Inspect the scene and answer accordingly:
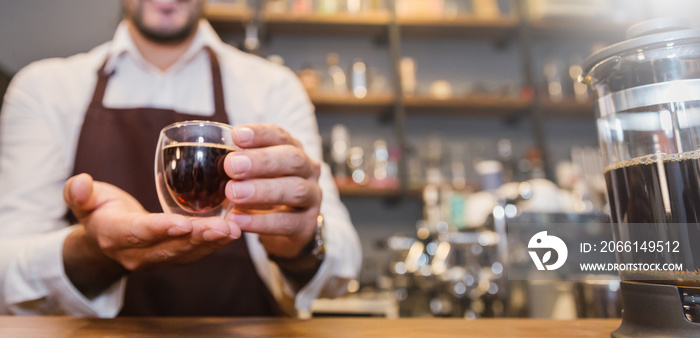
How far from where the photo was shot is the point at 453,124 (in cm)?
340

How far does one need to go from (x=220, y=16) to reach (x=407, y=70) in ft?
3.87

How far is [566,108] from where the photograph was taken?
10.6 ft

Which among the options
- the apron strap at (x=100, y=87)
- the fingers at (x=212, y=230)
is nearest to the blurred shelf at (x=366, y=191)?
the apron strap at (x=100, y=87)

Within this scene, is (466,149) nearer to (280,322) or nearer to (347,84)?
(347,84)

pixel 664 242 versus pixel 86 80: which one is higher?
pixel 86 80

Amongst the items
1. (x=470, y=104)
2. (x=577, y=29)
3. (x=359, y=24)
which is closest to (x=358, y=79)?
(x=359, y=24)

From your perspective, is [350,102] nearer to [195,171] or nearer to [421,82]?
[421,82]

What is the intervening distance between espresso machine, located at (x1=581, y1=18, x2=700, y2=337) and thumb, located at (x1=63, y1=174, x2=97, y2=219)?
2.19 feet

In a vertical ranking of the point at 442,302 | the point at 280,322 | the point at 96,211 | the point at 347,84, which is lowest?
the point at 442,302

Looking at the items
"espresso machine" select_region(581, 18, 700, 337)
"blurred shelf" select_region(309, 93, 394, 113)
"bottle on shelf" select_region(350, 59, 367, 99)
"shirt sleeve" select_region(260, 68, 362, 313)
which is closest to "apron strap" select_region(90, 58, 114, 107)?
"shirt sleeve" select_region(260, 68, 362, 313)

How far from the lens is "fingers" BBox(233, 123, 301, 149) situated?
0.65 metres

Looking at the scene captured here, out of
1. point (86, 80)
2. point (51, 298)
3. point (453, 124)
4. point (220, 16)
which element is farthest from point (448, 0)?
point (51, 298)

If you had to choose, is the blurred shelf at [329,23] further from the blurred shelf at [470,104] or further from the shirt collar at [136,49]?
the shirt collar at [136,49]

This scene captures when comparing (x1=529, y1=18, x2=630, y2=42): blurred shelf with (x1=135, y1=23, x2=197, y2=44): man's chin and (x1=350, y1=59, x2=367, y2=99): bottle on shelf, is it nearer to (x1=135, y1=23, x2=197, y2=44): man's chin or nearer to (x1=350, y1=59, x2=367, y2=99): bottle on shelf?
(x1=350, y1=59, x2=367, y2=99): bottle on shelf
